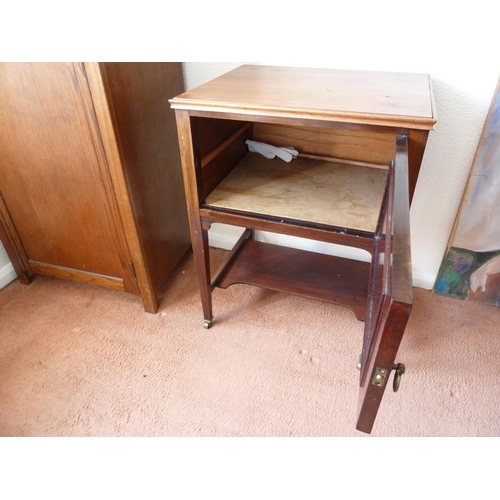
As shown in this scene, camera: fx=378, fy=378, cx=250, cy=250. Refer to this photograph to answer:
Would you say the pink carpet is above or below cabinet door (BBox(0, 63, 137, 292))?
below

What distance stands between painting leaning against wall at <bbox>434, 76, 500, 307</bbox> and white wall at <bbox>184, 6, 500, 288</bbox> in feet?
0.11

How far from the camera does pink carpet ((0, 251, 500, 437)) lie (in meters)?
1.04

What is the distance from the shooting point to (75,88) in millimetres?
937

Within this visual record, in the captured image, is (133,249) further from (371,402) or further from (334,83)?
(371,402)

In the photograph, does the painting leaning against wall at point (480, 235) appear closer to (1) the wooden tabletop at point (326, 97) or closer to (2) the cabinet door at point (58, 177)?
(1) the wooden tabletop at point (326, 97)

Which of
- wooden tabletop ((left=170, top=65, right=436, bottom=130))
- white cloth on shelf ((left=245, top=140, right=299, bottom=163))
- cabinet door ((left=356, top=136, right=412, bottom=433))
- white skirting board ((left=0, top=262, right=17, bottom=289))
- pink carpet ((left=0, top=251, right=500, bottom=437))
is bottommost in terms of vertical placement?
pink carpet ((left=0, top=251, right=500, bottom=437))

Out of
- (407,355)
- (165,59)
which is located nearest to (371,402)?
(407,355)

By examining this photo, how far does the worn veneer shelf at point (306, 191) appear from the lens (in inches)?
38.0

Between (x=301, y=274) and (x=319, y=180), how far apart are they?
1.15ft

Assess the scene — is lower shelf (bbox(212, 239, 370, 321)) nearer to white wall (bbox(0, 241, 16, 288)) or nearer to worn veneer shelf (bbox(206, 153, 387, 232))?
worn veneer shelf (bbox(206, 153, 387, 232))

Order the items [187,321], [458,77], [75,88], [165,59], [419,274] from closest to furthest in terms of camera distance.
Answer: [75,88] < [458,77] < [165,59] < [187,321] < [419,274]

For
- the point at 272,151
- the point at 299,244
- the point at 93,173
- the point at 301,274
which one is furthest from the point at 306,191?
the point at 93,173

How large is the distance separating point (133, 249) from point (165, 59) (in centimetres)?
59

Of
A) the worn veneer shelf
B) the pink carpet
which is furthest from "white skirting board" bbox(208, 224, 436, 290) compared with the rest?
the worn veneer shelf
